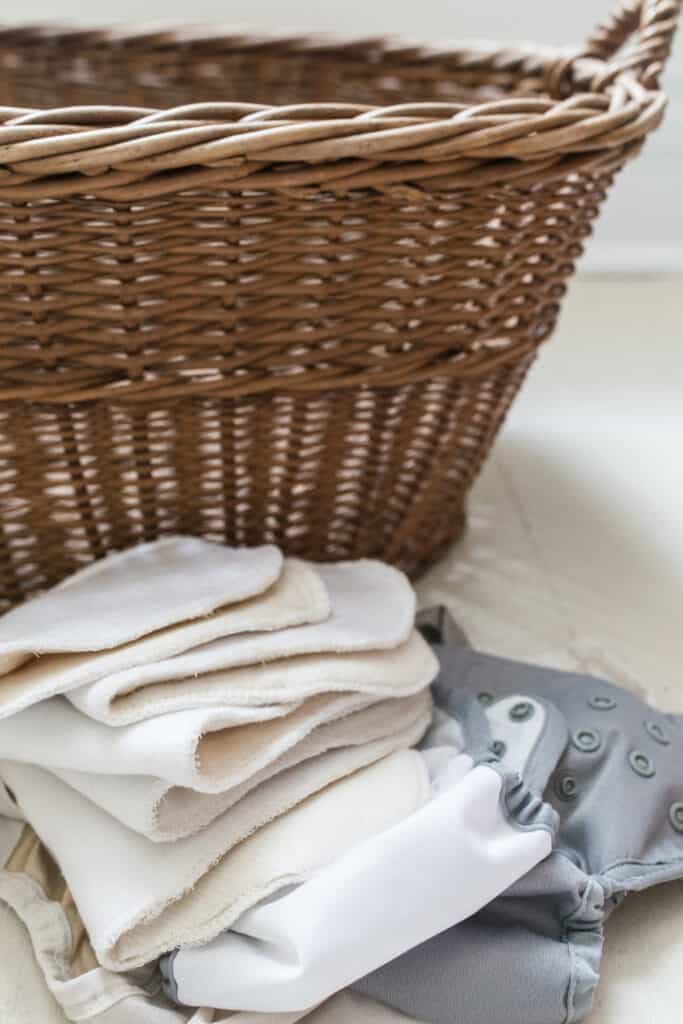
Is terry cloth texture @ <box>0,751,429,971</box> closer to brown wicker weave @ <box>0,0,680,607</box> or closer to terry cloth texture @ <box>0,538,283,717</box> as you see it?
terry cloth texture @ <box>0,538,283,717</box>

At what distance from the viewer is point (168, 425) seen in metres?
0.64

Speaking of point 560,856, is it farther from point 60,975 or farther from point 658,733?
point 60,975

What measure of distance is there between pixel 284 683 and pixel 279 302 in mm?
203

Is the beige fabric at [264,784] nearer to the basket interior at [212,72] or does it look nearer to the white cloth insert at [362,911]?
the white cloth insert at [362,911]

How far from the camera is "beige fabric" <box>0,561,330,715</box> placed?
531 mm

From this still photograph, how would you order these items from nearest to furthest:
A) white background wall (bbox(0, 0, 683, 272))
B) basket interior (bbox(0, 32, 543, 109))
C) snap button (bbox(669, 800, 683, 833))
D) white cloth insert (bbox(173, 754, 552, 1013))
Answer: white cloth insert (bbox(173, 754, 552, 1013)) → snap button (bbox(669, 800, 683, 833)) → basket interior (bbox(0, 32, 543, 109)) → white background wall (bbox(0, 0, 683, 272))

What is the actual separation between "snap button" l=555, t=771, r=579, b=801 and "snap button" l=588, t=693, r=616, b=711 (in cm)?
5

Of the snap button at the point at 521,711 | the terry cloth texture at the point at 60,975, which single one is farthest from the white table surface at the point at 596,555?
the snap button at the point at 521,711

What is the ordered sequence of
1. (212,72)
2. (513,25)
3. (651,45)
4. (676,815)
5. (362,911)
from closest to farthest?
1. (362,911)
2. (676,815)
3. (651,45)
4. (212,72)
5. (513,25)

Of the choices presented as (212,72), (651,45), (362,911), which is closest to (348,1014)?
(362,911)

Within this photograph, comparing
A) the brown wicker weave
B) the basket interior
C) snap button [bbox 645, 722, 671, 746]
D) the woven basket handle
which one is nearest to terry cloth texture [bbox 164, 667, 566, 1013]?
snap button [bbox 645, 722, 671, 746]

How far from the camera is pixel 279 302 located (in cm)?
60

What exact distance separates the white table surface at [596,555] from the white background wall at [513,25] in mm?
266

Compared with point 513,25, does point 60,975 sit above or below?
below
